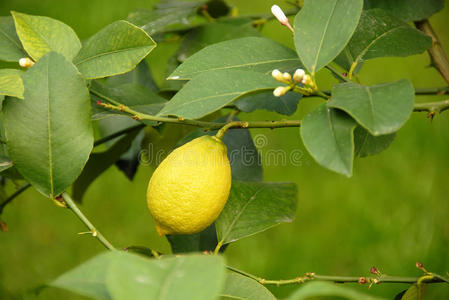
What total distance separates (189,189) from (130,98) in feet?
0.85

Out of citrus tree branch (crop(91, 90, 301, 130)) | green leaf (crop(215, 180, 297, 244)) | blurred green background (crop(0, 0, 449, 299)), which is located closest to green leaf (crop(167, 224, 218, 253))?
green leaf (crop(215, 180, 297, 244))

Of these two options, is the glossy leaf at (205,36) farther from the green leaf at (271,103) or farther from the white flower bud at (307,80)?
the white flower bud at (307,80)

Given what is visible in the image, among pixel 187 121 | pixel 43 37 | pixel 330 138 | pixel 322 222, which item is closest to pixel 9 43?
pixel 43 37

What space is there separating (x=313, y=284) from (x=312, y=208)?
1713 mm

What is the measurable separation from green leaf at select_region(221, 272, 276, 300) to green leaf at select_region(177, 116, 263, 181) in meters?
0.30

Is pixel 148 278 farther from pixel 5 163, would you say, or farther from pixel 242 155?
pixel 242 155

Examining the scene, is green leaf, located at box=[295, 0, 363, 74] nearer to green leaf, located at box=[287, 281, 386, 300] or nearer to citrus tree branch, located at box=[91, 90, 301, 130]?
citrus tree branch, located at box=[91, 90, 301, 130]

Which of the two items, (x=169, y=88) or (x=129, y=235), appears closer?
(x=169, y=88)

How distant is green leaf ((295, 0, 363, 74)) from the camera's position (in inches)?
24.6

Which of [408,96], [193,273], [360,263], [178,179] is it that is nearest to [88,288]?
[193,273]

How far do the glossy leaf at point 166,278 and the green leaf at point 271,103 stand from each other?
0.45 m

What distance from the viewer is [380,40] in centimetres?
76

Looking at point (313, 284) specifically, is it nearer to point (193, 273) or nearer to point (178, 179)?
point (193, 273)

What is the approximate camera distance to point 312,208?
210 cm
